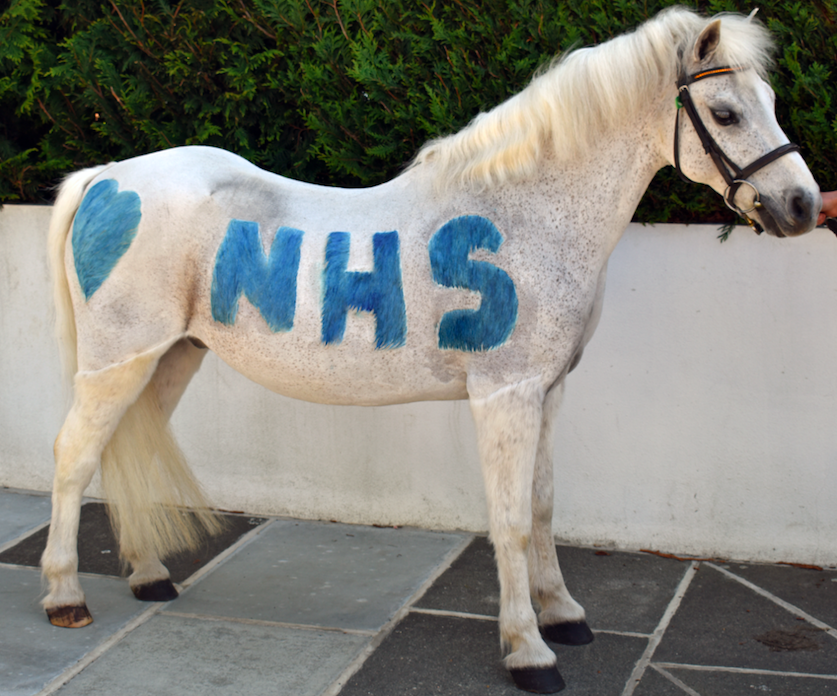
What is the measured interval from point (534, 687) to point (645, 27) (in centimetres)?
207

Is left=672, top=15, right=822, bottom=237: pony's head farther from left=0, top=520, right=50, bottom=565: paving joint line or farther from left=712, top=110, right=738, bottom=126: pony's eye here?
left=0, top=520, right=50, bottom=565: paving joint line

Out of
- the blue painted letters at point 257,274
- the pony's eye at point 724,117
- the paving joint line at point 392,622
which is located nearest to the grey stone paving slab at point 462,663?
the paving joint line at point 392,622

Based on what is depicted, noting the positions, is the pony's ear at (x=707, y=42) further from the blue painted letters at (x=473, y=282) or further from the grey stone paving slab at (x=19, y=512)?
the grey stone paving slab at (x=19, y=512)

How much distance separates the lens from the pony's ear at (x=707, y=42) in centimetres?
237

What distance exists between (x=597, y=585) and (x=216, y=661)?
5.13 ft

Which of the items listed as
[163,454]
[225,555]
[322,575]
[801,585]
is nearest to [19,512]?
[225,555]

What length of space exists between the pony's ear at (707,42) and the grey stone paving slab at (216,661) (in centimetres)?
222

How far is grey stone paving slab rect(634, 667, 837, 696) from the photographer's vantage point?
2.69m

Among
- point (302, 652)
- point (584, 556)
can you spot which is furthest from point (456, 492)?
point (302, 652)

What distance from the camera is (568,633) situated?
3.00m

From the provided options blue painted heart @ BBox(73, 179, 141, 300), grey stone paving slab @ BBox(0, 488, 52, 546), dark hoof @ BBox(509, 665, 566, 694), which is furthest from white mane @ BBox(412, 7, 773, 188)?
grey stone paving slab @ BBox(0, 488, 52, 546)

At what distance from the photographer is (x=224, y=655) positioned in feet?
9.59

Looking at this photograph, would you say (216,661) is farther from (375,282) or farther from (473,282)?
(473,282)

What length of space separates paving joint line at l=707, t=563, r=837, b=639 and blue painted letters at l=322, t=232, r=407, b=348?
187 centimetres
